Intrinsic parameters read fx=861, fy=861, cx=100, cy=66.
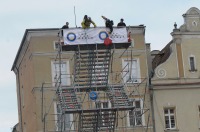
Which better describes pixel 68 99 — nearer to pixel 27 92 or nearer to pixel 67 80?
pixel 67 80

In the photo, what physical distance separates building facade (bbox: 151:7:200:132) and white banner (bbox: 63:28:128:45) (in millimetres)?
10697

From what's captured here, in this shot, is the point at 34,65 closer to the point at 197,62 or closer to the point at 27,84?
the point at 27,84

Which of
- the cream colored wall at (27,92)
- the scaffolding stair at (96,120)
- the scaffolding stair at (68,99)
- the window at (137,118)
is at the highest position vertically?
the cream colored wall at (27,92)

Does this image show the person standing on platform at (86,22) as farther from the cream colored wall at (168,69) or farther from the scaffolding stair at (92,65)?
the cream colored wall at (168,69)

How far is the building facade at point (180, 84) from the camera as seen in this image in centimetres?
6162

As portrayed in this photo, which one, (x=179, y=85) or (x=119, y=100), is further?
(x=179, y=85)

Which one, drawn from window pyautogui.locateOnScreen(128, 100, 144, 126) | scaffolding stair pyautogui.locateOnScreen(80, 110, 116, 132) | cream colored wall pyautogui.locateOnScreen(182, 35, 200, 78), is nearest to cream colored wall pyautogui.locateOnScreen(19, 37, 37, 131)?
window pyautogui.locateOnScreen(128, 100, 144, 126)

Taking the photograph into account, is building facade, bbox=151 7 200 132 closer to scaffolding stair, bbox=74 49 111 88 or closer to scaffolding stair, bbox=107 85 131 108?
scaffolding stair, bbox=107 85 131 108

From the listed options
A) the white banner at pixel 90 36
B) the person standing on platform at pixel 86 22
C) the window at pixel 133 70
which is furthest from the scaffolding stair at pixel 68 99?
the window at pixel 133 70

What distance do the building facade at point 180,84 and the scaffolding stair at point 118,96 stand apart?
8862 mm

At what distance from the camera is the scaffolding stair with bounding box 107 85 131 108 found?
51.5 metres

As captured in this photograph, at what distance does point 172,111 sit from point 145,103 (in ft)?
6.83

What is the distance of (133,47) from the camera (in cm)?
6253

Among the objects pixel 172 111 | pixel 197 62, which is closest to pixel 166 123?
pixel 172 111
